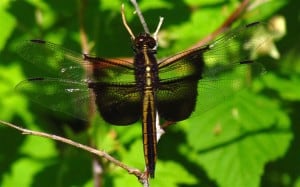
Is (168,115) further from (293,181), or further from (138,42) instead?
(293,181)

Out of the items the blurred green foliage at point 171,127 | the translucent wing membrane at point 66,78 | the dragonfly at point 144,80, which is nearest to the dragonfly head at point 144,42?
the dragonfly at point 144,80

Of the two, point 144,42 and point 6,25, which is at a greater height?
point 6,25

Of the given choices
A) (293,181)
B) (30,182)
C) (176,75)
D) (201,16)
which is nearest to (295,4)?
(201,16)

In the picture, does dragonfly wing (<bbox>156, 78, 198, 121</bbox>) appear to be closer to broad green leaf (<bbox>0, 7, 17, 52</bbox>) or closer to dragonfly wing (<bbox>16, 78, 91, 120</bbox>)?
dragonfly wing (<bbox>16, 78, 91, 120</bbox>)

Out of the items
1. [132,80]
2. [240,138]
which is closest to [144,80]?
[132,80]

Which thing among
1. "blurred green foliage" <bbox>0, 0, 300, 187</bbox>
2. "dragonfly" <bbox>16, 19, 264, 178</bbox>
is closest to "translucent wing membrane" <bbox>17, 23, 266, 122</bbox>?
"dragonfly" <bbox>16, 19, 264, 178</bbox>

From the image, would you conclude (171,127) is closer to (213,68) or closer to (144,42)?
(213,68)
